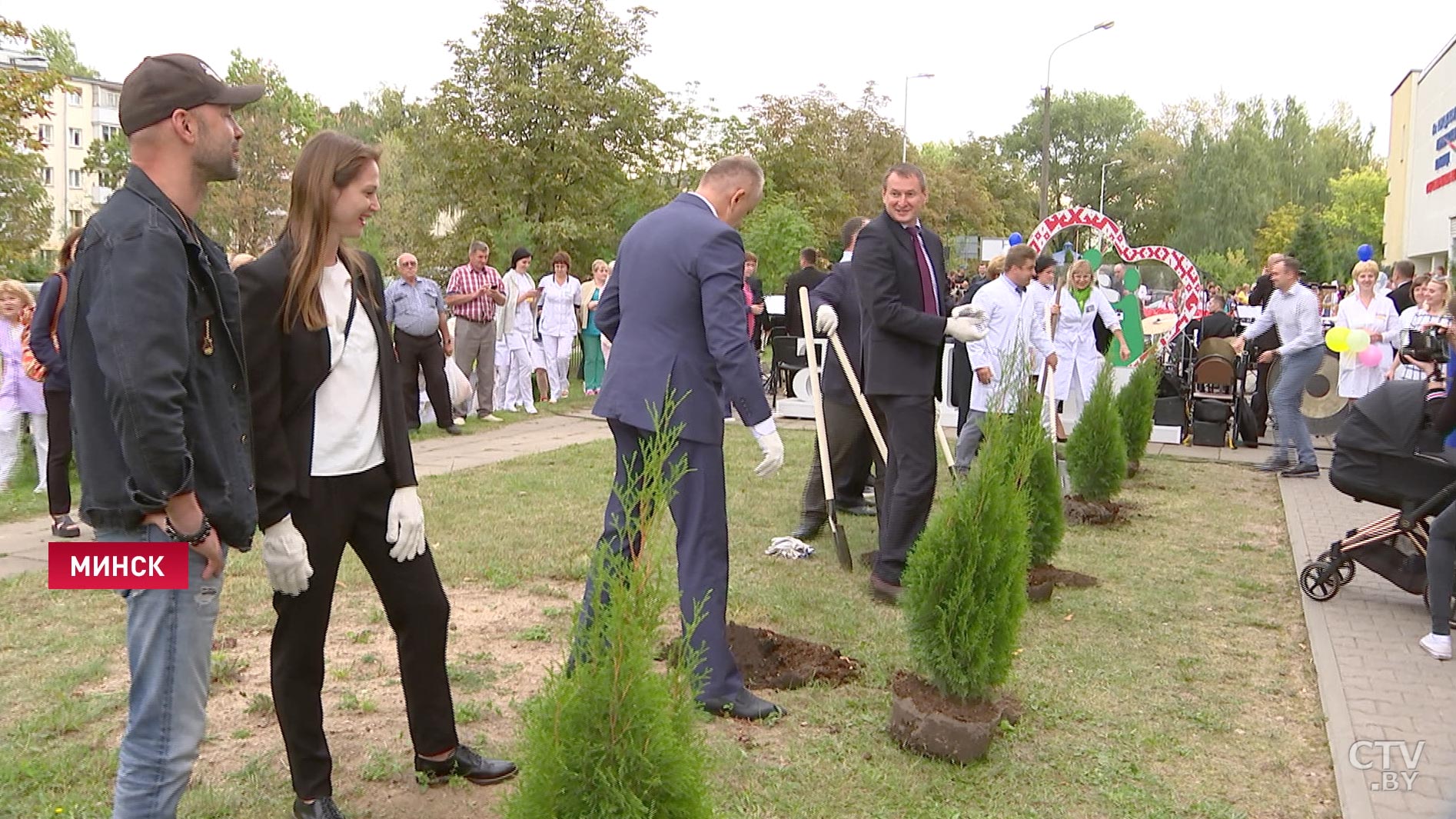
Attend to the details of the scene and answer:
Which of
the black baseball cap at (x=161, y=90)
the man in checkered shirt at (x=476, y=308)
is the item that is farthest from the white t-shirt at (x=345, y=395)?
the man in checkered shirt at (x=476, y=308)

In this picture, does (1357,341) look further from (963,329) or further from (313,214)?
(313,214)

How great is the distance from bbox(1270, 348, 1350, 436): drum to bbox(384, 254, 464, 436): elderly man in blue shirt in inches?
346

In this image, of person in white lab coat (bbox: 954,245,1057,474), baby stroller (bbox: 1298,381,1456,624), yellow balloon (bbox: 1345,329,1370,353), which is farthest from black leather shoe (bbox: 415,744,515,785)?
yellow balloon (bbox: 1345,329,1370,353)

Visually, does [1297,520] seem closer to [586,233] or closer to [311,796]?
[311,796]

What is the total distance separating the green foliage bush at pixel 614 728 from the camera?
100 inches

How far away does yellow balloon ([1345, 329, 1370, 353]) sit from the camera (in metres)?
11.1

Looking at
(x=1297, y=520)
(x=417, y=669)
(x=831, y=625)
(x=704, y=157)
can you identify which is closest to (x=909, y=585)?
(x=831, y=625)

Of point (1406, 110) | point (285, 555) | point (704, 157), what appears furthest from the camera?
point (1406, 110)

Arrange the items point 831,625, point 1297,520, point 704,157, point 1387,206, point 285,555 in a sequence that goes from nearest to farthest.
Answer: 1. point 285,555
2. point 831,625
3. point 1297,520
4. point 704,157
5. point 1387,206

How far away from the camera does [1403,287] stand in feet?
48.3

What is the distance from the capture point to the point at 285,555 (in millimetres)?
3094

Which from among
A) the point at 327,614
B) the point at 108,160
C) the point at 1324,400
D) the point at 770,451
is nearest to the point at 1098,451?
the point at 770,451

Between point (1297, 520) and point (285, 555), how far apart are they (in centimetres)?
795

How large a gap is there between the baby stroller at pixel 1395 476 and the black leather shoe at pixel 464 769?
4600mm
